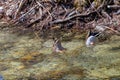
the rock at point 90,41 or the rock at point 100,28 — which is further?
the rock at point 100,28

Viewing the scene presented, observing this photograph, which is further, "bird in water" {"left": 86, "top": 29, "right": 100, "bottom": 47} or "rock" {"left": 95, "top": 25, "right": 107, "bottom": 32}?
"rock" {"left": 95, "top": 25, "right": 107, "bottom": 32}

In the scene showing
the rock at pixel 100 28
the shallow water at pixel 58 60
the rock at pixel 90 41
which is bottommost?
the shallow water at pixel 58 60

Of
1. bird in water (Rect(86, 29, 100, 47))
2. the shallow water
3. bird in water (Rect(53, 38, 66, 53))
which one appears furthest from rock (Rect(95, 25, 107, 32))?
bird in water (Rect(53, 38, 66, 53))

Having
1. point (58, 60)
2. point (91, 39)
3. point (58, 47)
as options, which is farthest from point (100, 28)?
point (58, 60)

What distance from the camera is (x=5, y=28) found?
731 centimetres

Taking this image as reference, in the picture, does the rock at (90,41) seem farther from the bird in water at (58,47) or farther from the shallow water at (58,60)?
the bird in water at (58,47)

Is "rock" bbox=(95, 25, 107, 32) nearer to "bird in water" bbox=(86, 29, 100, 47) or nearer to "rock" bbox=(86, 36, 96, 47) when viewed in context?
"bird in water" bbox=(86, 29, 100, 47)

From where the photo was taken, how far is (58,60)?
5625mm

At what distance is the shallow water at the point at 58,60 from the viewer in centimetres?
511

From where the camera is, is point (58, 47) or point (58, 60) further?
point (58, 47)

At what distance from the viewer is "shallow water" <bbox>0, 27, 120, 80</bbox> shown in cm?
511

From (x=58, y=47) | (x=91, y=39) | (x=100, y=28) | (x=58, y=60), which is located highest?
(x=100, y=28)

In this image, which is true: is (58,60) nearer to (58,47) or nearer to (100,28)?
(58,47)

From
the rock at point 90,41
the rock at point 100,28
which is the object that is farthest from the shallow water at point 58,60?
the rock at point 100,28
